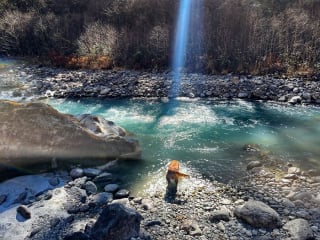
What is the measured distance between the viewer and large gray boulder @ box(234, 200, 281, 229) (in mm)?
4047

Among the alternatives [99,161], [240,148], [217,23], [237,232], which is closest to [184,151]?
[240,148]

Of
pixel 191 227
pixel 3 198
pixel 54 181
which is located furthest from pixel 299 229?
pixel 3 198

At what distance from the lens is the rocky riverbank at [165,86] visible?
9.92 metres

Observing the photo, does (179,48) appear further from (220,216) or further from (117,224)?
(117,224)

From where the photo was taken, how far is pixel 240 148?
6.55 m

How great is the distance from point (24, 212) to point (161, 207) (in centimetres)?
190

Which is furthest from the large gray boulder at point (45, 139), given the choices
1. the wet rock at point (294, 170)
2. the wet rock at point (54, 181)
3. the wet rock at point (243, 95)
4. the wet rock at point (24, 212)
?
the wet rock at point (243, 95)

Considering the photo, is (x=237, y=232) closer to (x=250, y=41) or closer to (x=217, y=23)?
(x=250, y=41)

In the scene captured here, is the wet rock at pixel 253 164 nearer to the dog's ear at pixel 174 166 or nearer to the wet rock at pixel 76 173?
the dog's ear at pixel 174 166

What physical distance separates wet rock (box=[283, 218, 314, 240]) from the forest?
8.19 m

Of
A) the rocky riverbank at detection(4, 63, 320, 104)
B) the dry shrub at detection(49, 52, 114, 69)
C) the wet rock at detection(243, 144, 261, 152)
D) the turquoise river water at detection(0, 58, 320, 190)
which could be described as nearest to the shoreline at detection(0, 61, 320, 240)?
the turquoise river water at detection(0, 58, 320, 190)

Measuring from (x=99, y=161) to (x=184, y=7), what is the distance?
38.4 feet

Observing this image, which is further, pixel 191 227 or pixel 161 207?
pixel 161 207

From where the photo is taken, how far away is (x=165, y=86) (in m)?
10.9
